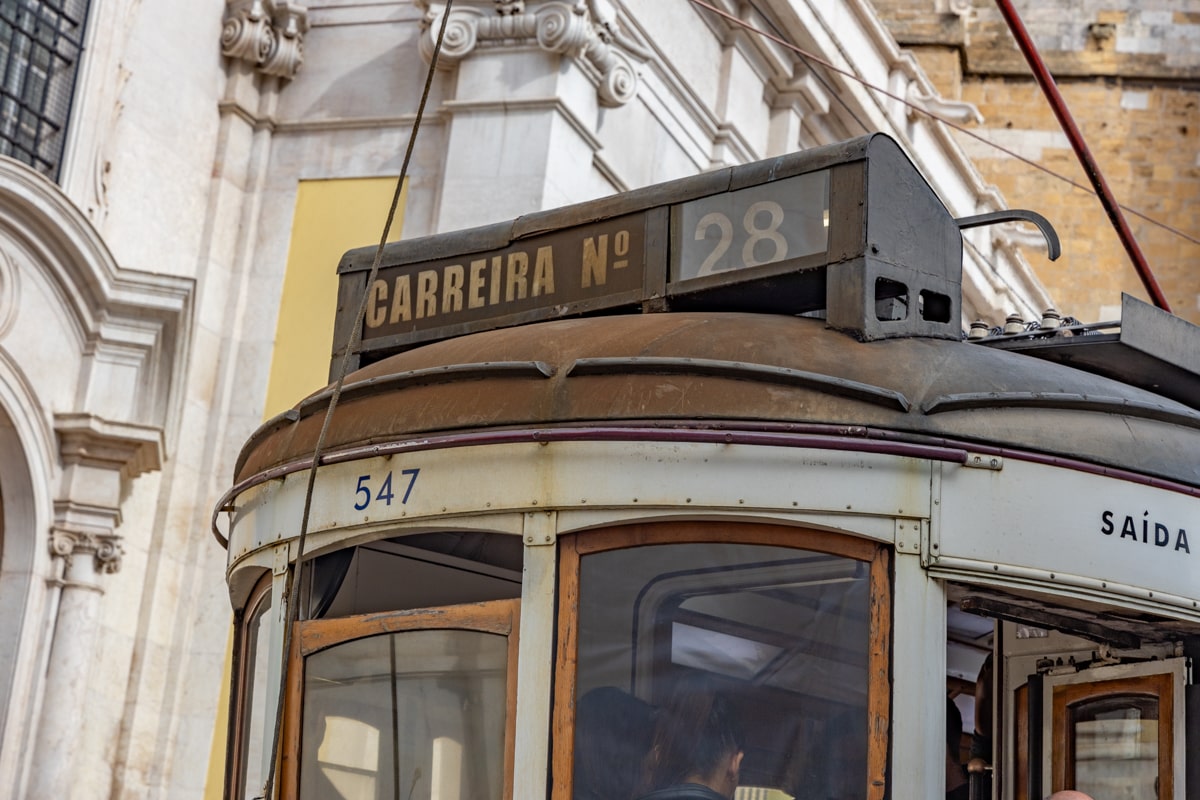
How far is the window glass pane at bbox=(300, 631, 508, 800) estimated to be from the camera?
432 cm

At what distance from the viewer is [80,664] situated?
10477 mm

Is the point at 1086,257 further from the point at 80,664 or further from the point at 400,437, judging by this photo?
the point at 400,437

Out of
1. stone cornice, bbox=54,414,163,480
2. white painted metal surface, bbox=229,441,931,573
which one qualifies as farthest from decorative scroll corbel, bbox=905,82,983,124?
white painted metal surface, bbox=229,441,931,573

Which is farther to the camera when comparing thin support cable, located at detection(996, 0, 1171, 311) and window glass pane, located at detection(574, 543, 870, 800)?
thin support cable, located at detection(996, 0, 1171, 311)

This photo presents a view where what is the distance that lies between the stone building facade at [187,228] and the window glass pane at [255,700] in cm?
539

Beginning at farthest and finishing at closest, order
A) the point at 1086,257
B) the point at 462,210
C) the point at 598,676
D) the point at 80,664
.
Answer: the point at 1086,257 → the point at 462,210 → the point at 80,664 → the point at 598,676

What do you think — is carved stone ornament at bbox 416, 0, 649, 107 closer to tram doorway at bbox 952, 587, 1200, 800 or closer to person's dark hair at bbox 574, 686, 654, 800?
tram doorway at bbox 952, 587, 1200, 800

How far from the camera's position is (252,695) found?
525 centimetres

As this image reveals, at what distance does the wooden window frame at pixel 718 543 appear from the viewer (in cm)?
398

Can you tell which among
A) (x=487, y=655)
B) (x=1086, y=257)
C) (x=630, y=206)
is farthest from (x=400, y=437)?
(x=1086, y=257)

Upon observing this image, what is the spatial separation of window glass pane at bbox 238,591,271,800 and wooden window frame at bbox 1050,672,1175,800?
7.56 ft

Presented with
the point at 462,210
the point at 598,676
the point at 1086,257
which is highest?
the point at 1086,257

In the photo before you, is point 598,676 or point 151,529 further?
point 151,529

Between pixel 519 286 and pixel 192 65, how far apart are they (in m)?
7.14
